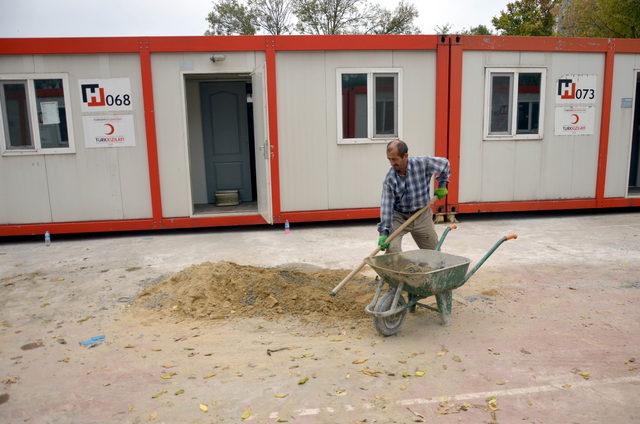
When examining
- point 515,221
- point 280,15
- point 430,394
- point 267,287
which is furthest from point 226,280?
point 280,15

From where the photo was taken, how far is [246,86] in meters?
10.5

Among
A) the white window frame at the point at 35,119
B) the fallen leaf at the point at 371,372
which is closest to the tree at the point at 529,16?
the white window frame at the point at 35,119

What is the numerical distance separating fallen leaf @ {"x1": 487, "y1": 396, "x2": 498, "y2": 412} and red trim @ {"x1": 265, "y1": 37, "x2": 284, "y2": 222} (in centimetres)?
574

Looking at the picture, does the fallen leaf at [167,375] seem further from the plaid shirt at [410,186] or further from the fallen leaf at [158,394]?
the plaid shirt at [410,186]

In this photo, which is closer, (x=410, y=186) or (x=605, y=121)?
(x=410, y=186)

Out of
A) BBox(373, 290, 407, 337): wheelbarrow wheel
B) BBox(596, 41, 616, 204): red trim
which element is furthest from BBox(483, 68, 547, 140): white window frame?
BBox(373, 290, 407, 337): wheelbarrow wheel

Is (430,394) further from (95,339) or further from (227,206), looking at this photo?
(227,206)

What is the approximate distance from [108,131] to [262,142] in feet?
8.39

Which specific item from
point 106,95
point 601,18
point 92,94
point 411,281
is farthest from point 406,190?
point 601,18

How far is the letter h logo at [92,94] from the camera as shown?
26.3 ft

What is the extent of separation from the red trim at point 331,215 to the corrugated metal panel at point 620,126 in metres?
4.52

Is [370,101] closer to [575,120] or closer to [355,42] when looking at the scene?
[355,42]

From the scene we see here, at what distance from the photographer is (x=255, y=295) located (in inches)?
199

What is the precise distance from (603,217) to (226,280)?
747 centimetres
